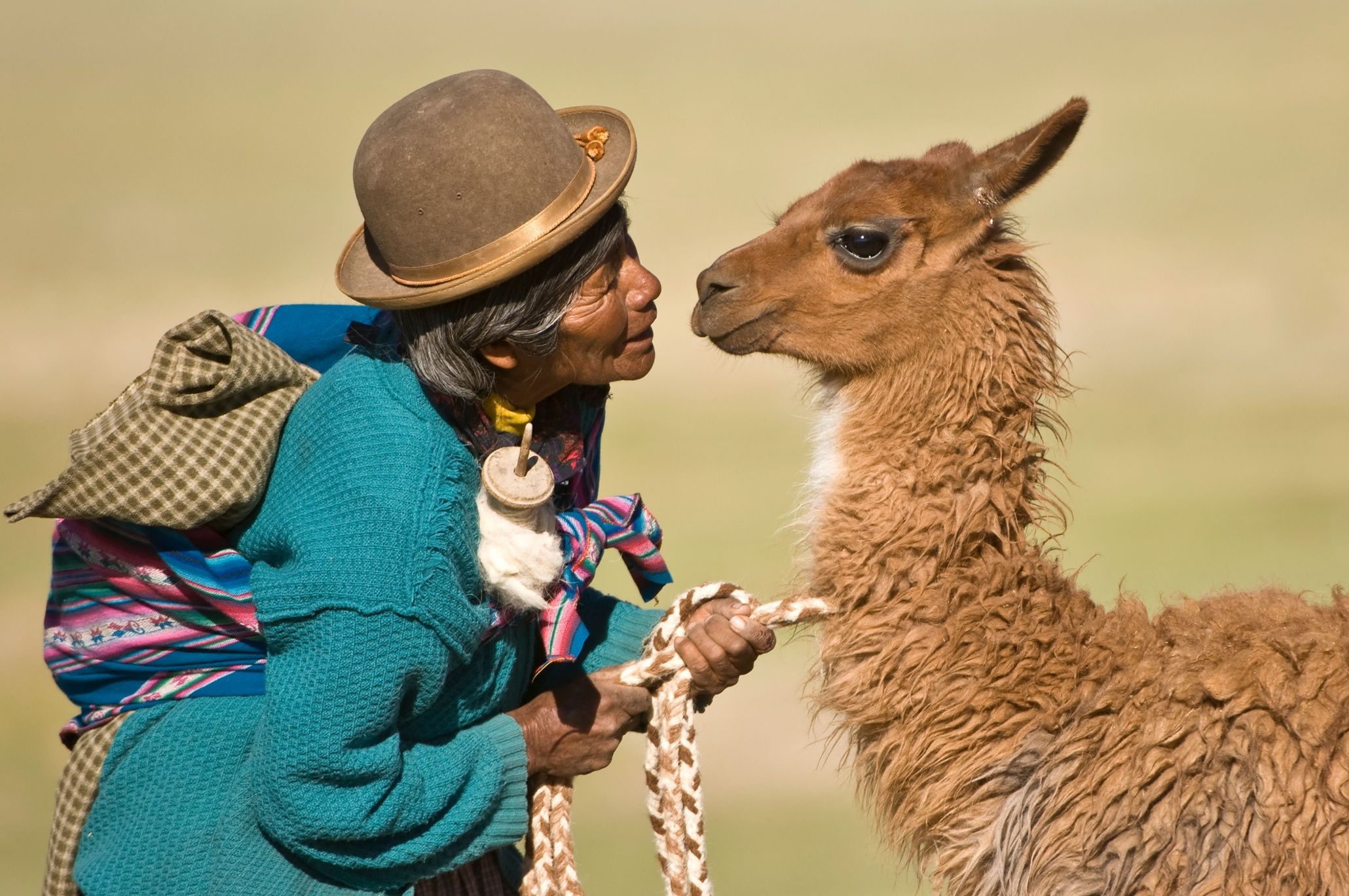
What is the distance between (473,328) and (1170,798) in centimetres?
120

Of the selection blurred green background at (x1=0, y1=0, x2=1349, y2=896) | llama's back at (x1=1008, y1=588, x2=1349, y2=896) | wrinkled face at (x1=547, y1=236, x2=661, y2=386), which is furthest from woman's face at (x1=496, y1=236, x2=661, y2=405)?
llama's back at (x1=1008, y1=588, x2=1349, y2=896)

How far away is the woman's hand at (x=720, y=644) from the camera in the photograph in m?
2.23

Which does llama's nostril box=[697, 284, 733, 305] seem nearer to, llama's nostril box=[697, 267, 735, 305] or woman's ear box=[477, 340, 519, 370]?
llama's nostril box=[697, 267, 735, 305]

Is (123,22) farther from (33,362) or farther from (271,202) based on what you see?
(33,362)

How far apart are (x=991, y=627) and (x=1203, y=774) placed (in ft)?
1.21

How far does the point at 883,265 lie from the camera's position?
2574mm

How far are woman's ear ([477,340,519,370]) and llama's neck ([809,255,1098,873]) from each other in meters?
0.65

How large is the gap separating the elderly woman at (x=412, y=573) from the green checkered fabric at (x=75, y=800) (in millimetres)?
16

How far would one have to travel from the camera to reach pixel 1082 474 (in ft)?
25.2

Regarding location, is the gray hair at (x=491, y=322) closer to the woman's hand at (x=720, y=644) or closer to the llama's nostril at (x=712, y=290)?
the woman's hand at (x=720, y=644)

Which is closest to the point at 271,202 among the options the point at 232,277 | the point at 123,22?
the point at 232,277

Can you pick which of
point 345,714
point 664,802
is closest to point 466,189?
point 345,714

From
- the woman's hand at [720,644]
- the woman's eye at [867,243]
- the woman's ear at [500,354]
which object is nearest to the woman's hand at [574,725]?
the woman's hand at [720,644]

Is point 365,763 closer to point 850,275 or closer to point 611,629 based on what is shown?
point 611,629
